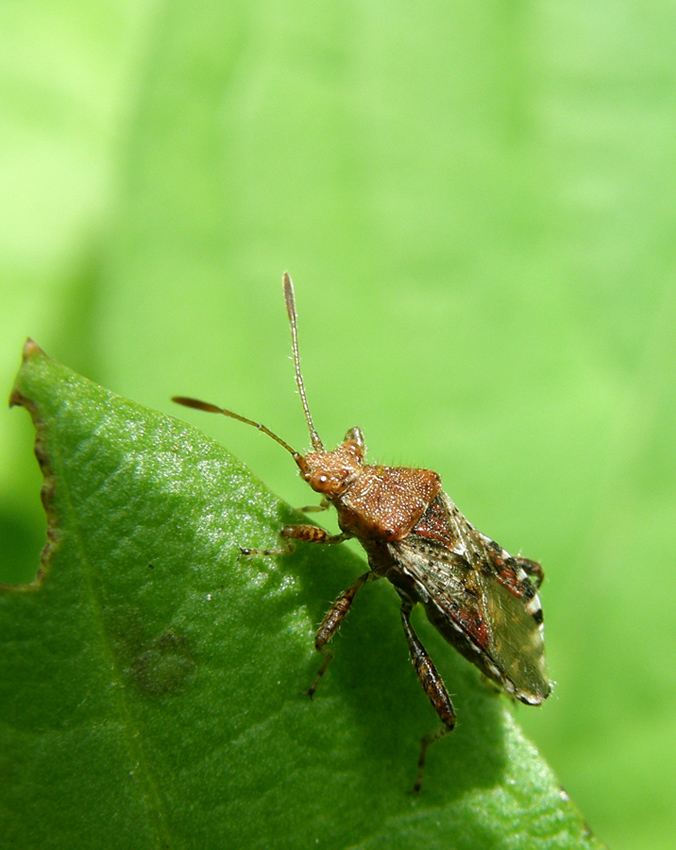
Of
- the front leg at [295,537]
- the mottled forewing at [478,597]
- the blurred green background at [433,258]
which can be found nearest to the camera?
the front leg at [295,537]

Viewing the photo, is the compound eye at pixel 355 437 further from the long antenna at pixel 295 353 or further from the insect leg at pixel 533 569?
the insect leg at pixel 533 569

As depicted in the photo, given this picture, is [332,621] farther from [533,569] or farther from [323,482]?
[533,569]

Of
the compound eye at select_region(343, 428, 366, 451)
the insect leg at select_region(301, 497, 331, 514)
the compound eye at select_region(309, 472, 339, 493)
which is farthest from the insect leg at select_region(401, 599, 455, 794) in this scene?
the compound eye at select_region(343, 428, 366, 451)

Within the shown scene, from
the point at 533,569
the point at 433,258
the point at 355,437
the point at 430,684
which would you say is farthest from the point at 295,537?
the point at 433,258

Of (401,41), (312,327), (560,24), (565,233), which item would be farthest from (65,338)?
(560,24)

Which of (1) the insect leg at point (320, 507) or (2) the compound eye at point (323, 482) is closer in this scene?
(2) the compound eye at point (323, 482)

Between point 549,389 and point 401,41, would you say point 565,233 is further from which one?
point 401,41

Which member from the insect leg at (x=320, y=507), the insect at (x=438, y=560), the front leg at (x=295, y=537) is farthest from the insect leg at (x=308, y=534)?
the insect leg at (x=320, y=507)
